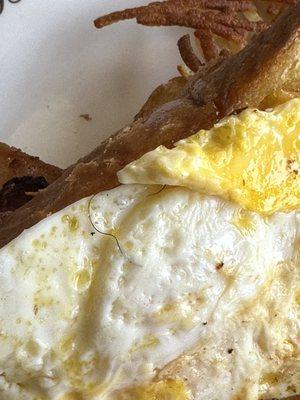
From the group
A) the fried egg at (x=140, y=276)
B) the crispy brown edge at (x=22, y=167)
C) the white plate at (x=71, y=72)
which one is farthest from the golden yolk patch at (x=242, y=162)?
the white plate at (x=71, y=72)

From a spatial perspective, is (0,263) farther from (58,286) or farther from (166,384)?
(166,384)

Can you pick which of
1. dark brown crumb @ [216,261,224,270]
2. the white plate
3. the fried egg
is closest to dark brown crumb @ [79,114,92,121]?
the white plate

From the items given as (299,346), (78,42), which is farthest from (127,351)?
(78,42)

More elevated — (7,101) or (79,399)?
(7,101)

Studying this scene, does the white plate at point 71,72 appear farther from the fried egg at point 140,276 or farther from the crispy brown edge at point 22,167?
the fried egg at point 140,276

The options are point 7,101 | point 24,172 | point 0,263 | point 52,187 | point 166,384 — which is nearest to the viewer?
point 0,263

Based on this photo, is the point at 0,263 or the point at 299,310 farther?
the point at 299,310

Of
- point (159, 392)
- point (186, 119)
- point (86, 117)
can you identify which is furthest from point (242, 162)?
point (86, 117)
